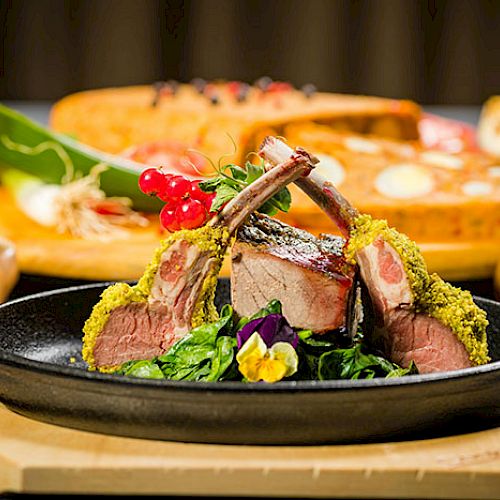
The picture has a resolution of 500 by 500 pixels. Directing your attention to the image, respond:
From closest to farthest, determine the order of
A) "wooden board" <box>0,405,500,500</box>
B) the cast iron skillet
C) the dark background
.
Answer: "wooden board" <box>0,405,500,500</box>
the cast iron skillet
the dark background

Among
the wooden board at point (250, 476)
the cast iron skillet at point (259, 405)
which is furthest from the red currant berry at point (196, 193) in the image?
the wooden board at point (250, 476)

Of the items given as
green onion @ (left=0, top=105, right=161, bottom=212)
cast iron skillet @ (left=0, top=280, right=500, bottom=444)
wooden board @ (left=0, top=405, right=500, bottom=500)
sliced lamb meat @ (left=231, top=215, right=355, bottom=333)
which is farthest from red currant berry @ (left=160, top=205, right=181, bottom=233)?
green onion @ (left=0, top=105, right=161, bottom=212)

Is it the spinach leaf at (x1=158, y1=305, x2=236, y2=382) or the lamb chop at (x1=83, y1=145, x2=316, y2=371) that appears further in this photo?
the lamb chop at (x1=83, y1=145, x2=316, y2=371)

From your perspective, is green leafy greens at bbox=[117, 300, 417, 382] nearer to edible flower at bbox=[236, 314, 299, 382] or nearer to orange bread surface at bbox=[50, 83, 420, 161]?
edible flower at bbox=[236, 314, 299, 382]

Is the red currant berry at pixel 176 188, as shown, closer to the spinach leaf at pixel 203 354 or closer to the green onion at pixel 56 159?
the spinach leaf at pixel 203 354

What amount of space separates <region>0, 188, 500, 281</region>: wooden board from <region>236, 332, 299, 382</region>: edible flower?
91.9 inches

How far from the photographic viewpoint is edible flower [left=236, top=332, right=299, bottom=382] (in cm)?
245

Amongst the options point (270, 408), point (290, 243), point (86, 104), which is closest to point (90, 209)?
point (86, 104)

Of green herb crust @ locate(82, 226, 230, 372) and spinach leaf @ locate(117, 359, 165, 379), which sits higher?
green herb crust @ locate(82, 226, 230, 372)

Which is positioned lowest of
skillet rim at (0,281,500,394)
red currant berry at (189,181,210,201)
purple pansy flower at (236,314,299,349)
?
purple pansy flower at (236,314,299,349)

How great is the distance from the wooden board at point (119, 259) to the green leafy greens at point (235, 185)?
2056 millimetres

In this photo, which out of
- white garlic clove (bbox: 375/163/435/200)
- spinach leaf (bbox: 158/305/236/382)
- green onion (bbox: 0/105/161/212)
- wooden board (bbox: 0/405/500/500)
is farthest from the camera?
green onion (bbox: 0/105/161/212)

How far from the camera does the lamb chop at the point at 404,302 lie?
2.66m

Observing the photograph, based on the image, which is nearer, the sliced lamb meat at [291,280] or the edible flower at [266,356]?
the edible flower at [266,356]
